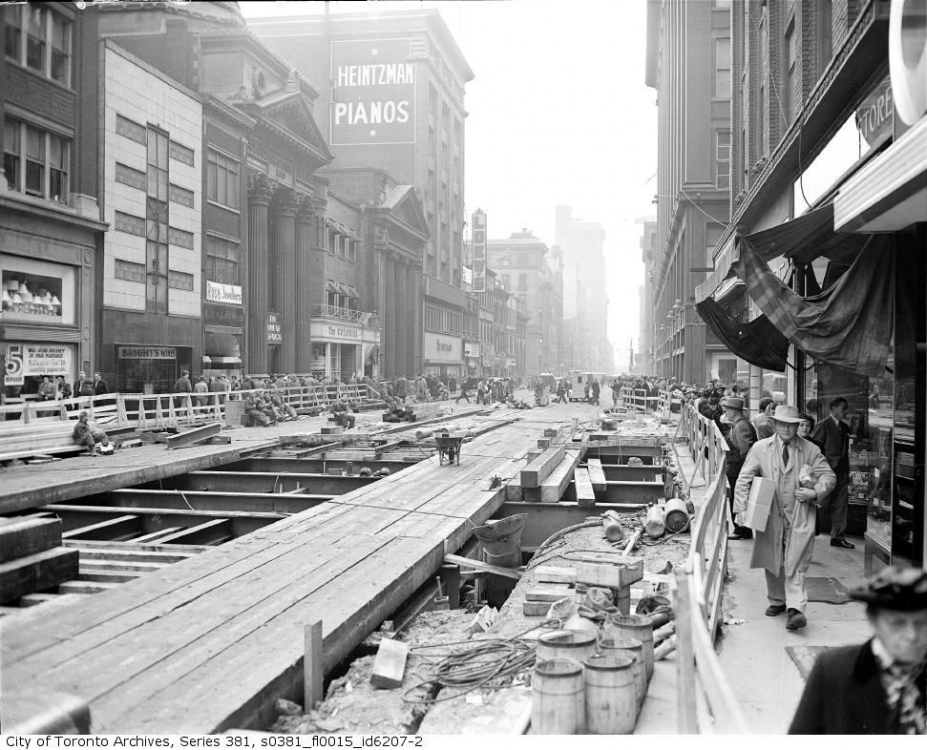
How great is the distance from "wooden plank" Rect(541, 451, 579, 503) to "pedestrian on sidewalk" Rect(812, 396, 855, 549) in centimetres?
508

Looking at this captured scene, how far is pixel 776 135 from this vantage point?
680 inches

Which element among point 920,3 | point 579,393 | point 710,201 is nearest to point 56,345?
point 920,3

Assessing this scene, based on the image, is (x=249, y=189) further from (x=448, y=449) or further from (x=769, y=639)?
(x=769, y=639)

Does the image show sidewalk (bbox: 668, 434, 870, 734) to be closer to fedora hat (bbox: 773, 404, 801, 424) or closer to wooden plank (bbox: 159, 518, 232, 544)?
fedora hat (bbox: 773, 404, 801, 424)

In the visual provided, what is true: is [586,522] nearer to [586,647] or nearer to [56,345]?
[586,647]

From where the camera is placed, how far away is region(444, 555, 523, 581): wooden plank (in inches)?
405

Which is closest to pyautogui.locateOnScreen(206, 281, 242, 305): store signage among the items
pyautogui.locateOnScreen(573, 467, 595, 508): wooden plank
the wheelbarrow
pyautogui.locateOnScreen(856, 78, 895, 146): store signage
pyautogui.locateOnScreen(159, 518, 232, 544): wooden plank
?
the wheelbarrow

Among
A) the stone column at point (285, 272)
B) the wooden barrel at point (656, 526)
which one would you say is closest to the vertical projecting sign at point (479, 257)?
the stone column at point (285, 272)

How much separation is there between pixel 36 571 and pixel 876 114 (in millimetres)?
10390

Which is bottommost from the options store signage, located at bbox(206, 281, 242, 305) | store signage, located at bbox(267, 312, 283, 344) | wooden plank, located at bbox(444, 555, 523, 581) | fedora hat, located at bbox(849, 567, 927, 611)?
wooden plank, located at bbox(444, 555, 523, 581)

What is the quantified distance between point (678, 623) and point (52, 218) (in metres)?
28.0

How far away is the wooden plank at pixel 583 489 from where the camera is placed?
1369 cm

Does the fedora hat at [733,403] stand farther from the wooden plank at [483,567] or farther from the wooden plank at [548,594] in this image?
the wooden plank at [548,594]

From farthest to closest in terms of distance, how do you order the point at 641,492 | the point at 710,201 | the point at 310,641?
the point at 710,201 → the point at 641,492 → the point at 310,641
